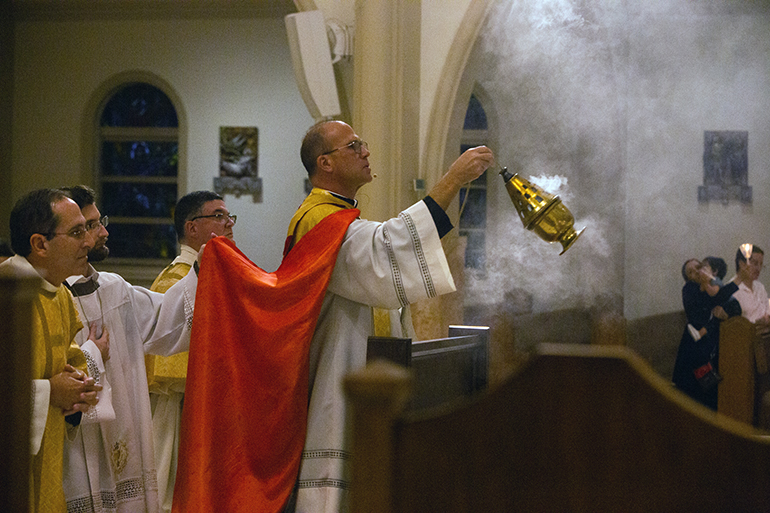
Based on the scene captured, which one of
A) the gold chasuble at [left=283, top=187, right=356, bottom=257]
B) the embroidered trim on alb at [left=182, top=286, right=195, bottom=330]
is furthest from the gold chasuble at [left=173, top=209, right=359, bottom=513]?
the embroidered trim on alb at [left=182, top=286, right=195, bottom=330]

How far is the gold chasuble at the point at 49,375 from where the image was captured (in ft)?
7.33

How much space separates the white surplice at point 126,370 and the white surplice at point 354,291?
790mm

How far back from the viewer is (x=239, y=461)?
92.4 inches

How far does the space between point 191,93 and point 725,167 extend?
6.56 metres

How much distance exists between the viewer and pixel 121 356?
2.97 metres

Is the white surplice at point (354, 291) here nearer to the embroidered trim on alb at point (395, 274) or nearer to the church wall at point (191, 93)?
the embroidered trim on alb at point (395, 274)

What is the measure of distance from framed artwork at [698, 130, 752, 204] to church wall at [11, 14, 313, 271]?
4.80 meters

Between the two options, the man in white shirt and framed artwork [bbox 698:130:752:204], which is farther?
framed artwork [bbox 698:130:752:204]

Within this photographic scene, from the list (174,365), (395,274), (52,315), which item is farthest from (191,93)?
(395,274)

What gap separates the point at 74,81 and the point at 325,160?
8.45 meters

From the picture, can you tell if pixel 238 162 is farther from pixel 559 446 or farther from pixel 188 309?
pixel 559 446

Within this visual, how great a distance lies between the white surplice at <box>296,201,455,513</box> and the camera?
2346 mm

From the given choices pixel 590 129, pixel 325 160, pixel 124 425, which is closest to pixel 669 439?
pixel 325 160

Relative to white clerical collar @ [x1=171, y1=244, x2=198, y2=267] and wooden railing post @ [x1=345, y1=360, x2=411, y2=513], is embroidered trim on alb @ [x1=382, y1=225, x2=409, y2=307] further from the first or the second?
white clerical collar @ [x1=171, y1=244, x2=198, y2=267]
